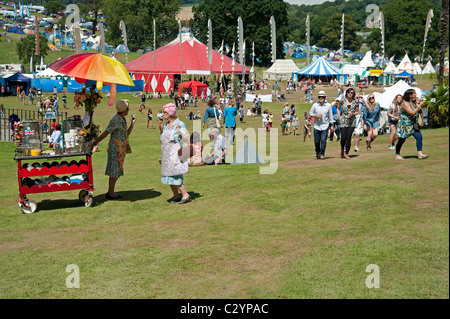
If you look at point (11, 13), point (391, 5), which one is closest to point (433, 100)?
point (391, 5)

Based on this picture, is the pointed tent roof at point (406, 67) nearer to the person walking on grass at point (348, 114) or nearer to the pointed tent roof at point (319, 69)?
the pointed tent roof at point (319, 69)

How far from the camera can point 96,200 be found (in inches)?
439

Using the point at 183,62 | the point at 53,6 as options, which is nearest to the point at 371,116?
the point at 183,62

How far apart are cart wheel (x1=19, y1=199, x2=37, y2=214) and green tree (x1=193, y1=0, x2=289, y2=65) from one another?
83692mm

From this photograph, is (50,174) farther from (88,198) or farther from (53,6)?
(53,6)

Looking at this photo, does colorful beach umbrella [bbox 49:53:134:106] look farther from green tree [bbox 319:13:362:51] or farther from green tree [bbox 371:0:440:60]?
green tree [bbox 319:13:362:51]

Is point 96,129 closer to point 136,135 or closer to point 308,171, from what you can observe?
point 308,171

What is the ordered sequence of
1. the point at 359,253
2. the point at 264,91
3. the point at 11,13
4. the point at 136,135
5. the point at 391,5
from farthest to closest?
1. the point at 11,13
2. the point at 391,5
3. the point at 264,91
4. the point at 136,135
5. the point at 359,253

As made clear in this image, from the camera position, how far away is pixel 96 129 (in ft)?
34.9

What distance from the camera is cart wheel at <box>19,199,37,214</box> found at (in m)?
10.2

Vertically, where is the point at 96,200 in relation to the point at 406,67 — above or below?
below

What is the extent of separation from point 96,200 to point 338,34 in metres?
144

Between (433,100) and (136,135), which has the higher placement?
(433,100)

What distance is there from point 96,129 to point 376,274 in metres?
6.87
